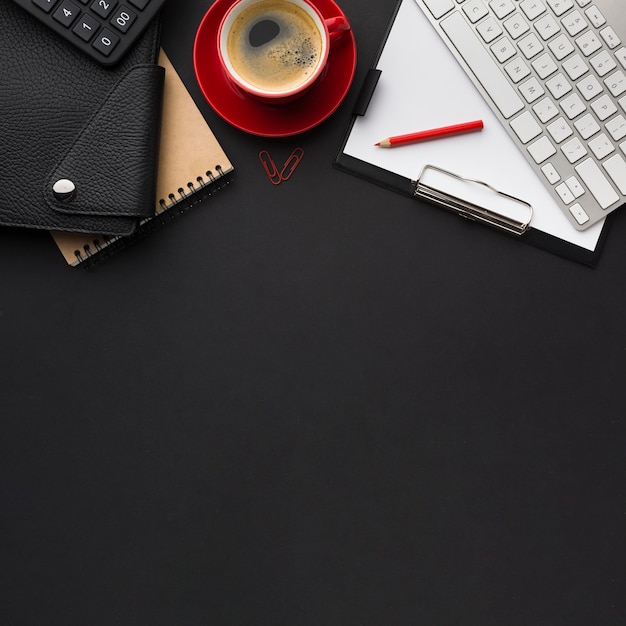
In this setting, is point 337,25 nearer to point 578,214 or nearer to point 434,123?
point 434,123

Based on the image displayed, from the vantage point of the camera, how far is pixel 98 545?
751mm

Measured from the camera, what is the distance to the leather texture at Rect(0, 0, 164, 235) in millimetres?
695

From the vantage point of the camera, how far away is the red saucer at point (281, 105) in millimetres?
716

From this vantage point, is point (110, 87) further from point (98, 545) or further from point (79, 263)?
point (98, 545)

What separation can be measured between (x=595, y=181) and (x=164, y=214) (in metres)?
0.51

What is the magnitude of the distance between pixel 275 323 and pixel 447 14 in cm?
42

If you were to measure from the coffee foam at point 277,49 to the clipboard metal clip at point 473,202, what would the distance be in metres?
0.19

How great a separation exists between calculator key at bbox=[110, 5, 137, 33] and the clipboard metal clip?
1.21ft

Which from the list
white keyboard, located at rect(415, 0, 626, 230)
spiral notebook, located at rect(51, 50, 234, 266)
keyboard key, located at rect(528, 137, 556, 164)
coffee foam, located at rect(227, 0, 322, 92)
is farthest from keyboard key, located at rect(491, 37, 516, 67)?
spiral notebook, located at rect(51, 50, 234, 266)

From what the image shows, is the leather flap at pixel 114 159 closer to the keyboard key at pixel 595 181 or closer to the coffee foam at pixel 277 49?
the coffee foam at pixel 277 49

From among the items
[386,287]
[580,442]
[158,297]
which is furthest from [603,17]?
[158,297]

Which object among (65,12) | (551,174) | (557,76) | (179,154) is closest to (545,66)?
(557,76)

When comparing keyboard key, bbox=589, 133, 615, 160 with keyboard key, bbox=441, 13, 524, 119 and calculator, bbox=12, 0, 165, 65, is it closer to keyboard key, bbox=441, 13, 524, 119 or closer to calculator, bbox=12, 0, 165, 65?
keyboard key, bbox=441, 13, 524, 119

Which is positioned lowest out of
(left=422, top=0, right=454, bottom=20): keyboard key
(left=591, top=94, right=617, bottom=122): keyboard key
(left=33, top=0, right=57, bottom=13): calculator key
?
(left=591, top=94, right=617, bottom=122): keyboard key
